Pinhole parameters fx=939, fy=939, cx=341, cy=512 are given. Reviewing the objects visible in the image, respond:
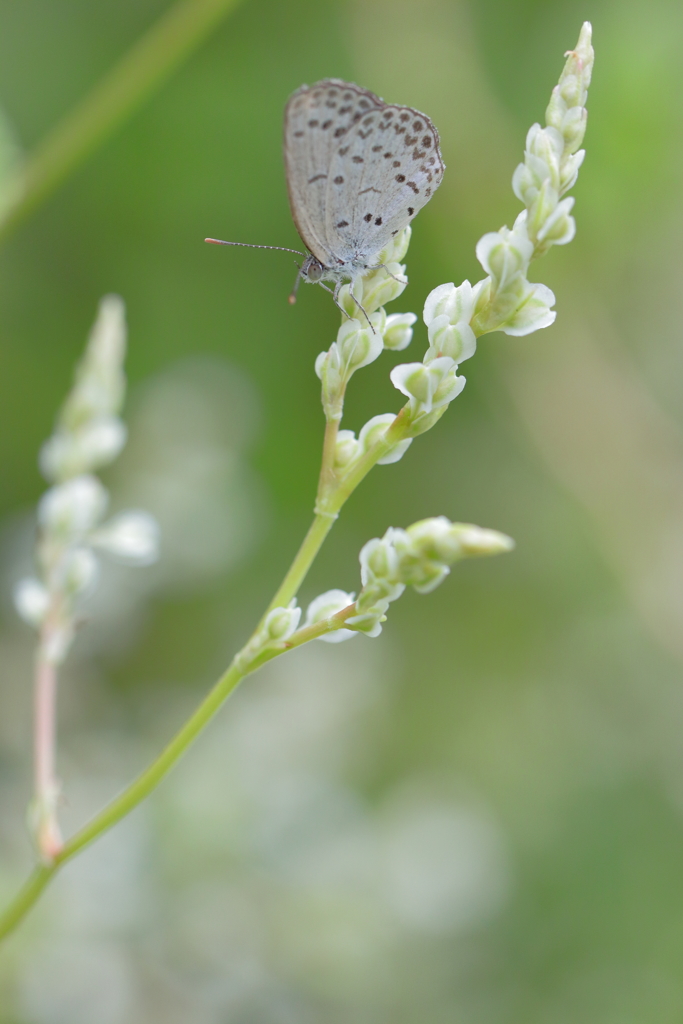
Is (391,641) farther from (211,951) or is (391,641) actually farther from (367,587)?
(367,587)

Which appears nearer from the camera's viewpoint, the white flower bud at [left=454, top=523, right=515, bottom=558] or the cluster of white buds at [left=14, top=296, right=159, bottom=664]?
the white flower bud at [left=454, top=523, right=515, bottom=558]

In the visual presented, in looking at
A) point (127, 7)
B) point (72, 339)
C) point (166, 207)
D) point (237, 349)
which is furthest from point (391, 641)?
point (127, 7)

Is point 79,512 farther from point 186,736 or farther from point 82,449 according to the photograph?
point 186,736

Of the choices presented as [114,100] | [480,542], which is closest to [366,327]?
[480,542]

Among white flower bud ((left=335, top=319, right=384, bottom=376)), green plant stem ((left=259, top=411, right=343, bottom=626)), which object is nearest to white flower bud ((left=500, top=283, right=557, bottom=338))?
white flower bud ((left=335, top=319, right=384, bottom=376))

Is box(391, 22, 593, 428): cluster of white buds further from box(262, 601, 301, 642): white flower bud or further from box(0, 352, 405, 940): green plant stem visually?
box(262, 601, 301, 642): white flower bud

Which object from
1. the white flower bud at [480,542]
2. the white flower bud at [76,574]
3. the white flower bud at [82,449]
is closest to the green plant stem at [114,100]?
the white flower bud at [82,449]
